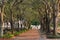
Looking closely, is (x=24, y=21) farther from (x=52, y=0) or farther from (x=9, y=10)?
(x=52, y=0)

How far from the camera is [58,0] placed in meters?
30.4

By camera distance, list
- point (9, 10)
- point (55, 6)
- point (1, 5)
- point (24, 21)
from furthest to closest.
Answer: point (24, 21) < point (9, 10) < point (55, 6) < point (1, 5)

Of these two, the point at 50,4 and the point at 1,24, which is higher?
the point at 50,4

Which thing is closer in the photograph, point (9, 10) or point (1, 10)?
point (1, 10)

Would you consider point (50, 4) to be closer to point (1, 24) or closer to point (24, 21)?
point (1, 24)

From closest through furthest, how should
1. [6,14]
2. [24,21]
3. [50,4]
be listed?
1. [50,4]
2. [6,14]
3. [24,21]

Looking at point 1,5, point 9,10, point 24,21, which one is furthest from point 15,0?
point 24,21

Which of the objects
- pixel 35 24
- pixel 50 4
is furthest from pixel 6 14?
pixel 35 24

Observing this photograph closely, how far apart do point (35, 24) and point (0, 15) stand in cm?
8079

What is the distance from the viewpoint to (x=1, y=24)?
25531mm

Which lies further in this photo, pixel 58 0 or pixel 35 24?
pixel 35 24

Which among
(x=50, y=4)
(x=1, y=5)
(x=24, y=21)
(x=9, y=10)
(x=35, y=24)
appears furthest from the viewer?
(x=35, y=24)

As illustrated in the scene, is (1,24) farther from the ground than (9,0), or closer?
closer

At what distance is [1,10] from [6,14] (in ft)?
45.5
